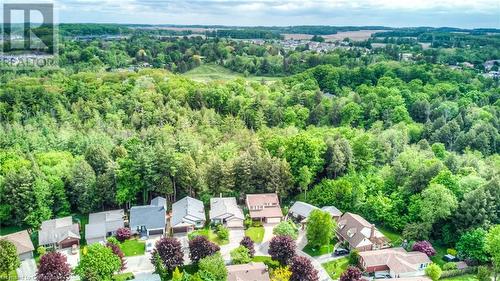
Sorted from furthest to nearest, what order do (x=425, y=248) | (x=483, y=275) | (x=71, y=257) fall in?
(x=71, y=257), (x=425, y=248), (x=483, y=275)

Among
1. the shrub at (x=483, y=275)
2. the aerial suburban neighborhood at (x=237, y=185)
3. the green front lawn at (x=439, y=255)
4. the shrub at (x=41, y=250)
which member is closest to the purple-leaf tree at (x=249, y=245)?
the aerial suburban neighborhood at (x=237, y=185)

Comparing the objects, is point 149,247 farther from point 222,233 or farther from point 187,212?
point 222,233

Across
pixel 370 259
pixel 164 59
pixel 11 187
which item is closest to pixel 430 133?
pixel 370 259

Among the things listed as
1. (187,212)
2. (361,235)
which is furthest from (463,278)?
(187,212)

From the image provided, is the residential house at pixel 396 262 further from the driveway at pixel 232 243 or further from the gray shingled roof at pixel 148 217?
the gray shingled roof at pixel 148 217

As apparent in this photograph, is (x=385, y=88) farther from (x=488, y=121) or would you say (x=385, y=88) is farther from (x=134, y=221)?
(x=134, y=221)
